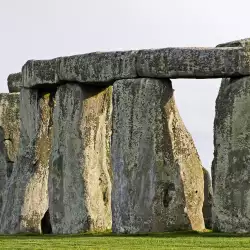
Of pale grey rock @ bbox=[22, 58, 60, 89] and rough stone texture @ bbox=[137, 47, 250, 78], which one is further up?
pale grey rock @ bbox=[22, 58, 60, 89]

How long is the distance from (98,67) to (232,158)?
401 cm

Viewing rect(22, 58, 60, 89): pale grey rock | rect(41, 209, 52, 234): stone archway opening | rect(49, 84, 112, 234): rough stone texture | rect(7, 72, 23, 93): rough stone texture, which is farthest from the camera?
rect(7, 72, 23, 93): rough stone texture

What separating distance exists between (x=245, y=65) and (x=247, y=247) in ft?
16.0

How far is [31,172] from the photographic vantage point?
3728 centimetres

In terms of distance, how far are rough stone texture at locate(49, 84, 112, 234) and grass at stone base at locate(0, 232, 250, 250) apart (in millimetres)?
2498

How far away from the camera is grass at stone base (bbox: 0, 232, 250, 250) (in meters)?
28.3

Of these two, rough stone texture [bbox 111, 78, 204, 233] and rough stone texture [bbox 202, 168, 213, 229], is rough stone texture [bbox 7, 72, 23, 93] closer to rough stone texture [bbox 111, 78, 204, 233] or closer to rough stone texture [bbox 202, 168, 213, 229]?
rough stone texture [bbox 202, 168, 213, 229]

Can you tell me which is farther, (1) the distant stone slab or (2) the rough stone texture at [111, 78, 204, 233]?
(2) the rough stone texture at [111, 78, 204, 233]

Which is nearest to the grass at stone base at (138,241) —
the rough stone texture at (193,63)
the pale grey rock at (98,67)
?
the rough stone texture at (193,63)

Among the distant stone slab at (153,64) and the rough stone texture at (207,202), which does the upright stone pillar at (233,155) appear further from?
the rough stone texture at (207,202)

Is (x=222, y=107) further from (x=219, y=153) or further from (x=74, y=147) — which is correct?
(x=74, y=147)

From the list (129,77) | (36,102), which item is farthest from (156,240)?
(36,102)

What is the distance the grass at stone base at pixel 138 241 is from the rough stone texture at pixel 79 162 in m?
2.50

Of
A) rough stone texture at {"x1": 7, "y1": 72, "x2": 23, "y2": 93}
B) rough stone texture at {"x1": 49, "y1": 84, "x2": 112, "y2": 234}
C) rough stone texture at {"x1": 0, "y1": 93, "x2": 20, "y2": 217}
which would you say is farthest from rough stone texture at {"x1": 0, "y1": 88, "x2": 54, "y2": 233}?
rough stone texture at {"x1": 7, "y1": 72, "x2": 23, "y2": 93}
